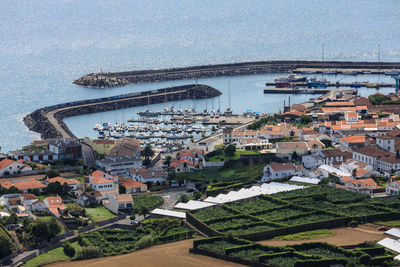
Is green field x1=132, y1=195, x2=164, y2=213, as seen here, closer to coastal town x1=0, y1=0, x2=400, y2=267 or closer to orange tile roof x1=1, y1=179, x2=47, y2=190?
coastal town x1=0, y1=0, x2=400, y2=267

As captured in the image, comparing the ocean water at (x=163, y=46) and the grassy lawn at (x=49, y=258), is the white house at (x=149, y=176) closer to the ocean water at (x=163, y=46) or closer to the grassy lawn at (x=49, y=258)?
the grassy lawn at (x=49, y=258)

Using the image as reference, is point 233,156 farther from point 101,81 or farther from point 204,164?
point 101,81

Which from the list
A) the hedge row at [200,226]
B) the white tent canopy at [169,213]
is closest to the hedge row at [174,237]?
the hedge row at [200,226]

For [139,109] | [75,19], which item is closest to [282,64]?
[139,109]

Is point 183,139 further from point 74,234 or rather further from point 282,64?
point 282,64

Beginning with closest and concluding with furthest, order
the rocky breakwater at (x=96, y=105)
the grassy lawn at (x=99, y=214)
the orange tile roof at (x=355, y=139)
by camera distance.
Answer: the grassy lawn at (x=99, y=214) → the orange tile roof at (x=355, y=139) → the rocky breakwater at (x=96, y=105)

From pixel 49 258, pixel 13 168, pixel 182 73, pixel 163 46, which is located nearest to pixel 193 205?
pixel 49 258
